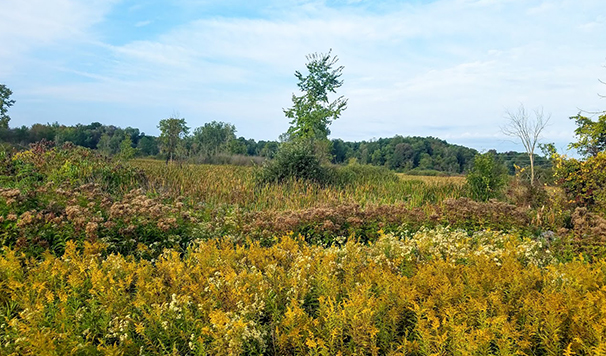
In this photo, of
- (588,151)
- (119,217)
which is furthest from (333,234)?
(588,151)

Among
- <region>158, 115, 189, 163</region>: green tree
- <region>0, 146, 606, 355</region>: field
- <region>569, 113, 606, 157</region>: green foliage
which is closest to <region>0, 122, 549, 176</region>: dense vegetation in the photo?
<region>158, 115, 189, 163</region>: green tree

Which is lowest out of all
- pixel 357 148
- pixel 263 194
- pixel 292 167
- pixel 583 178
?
pixel 263 194

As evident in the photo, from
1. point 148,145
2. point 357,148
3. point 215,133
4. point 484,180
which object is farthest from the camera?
point 357,148

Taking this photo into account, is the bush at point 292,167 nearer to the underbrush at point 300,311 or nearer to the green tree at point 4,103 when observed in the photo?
the underbrush at point 300,311

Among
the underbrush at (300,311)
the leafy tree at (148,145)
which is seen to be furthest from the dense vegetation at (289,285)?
the leafy tree at (148,145)

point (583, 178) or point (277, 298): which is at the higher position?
point (583, 178)

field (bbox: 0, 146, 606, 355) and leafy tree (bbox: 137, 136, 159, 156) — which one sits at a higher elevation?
leafy tree (bbox: 137, 136, 159, 156)

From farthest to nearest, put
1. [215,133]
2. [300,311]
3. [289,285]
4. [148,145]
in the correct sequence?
[215,133] < [148,145] < [289,285] < [300,311]

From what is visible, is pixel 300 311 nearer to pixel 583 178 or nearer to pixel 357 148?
pixel 583 178

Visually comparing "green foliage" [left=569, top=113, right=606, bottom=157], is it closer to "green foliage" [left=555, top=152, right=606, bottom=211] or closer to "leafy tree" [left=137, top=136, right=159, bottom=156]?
"green foliage" [left=555, top=152, right=606, bottom=211]

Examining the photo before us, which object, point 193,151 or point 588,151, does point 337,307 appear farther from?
point 193,151

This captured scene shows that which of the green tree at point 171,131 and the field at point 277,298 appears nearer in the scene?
the field at point 277,298

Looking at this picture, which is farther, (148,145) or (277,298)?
(148,145)

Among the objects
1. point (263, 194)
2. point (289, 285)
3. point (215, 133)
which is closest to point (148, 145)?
point (215, 133)
